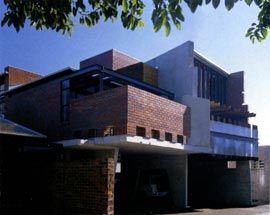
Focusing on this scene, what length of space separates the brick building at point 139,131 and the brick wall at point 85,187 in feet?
0.12

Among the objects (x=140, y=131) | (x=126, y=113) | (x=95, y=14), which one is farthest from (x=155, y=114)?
(x=95, y=14)

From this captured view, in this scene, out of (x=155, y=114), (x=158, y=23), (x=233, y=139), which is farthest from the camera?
(x=233, y=139)

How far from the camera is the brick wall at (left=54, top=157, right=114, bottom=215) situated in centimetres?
1245

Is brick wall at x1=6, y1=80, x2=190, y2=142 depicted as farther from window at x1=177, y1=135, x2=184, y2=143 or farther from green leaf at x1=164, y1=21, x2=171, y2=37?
green leaf at x1=164, y1=21, x2=171, y2=37

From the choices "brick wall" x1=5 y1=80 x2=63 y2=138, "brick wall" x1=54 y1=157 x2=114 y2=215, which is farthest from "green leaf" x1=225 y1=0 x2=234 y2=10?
"brick wall" x1=5 y1=80 x2=63 y2=138

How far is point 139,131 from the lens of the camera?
1745cm

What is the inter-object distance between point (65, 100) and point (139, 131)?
515 centimetres

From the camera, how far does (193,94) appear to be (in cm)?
2200

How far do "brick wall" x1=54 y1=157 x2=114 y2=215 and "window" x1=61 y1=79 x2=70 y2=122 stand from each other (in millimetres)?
5504

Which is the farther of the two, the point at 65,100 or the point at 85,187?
the point at 65,100

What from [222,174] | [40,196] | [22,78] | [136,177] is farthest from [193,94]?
[22,78]

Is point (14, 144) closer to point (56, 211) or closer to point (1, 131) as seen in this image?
point (1, 131)

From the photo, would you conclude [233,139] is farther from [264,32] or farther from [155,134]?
[264,32]

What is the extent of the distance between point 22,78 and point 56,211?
19.7 m
